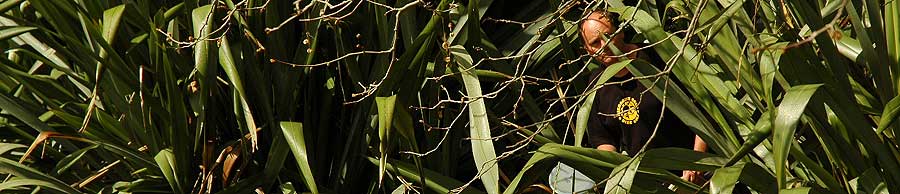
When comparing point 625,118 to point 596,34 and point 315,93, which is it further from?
point 315,93

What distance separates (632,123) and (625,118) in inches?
1.0

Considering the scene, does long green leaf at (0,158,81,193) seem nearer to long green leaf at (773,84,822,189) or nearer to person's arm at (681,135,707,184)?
person's arm at (681,135,707,184)

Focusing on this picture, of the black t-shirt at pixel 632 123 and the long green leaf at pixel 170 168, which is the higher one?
the black t-shirt at pixel 632 123

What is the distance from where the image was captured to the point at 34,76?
417 centimetres

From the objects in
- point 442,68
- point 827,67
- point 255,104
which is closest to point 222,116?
point 255,104

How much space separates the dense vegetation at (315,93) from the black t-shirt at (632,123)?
0.08 meters

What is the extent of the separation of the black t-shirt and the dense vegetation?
0.08m

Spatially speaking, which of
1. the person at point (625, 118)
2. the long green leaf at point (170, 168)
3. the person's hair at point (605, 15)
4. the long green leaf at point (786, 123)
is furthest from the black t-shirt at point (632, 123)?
the long green leaf at point (170, 168)

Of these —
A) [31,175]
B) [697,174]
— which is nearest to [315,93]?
[31,175]

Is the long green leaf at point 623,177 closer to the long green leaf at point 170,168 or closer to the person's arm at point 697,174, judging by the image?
the person's arm at point 697,174

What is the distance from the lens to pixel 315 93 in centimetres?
405

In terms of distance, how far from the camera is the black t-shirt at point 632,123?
3.59 metres

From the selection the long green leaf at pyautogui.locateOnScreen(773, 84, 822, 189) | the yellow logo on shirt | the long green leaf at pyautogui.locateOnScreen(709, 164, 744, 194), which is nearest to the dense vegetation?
the yellow logo on shirt

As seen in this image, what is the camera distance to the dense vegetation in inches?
130
